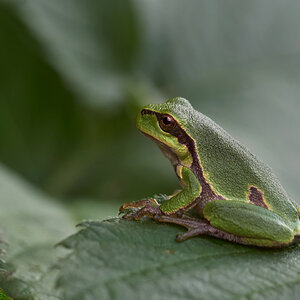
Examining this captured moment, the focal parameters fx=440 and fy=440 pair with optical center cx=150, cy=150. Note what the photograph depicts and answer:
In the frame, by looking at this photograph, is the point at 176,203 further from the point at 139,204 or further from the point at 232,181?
the point at 232,181

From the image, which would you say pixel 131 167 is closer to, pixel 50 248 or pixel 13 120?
pixel 13 120

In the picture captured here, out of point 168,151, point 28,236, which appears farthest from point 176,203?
point 28,236

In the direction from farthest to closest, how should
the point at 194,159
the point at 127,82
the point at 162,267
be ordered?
the point at 127,82 → the point at 194,159 → the point at 162,267

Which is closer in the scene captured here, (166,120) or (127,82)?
(166,120)

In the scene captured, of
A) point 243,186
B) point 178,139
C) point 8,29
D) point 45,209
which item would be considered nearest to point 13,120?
point 8,29

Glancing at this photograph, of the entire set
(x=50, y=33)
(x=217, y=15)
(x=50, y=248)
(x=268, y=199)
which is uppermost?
(x=217, y=15)

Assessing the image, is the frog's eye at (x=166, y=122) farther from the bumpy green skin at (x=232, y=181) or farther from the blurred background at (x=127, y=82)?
the blurred background at (x=127, y=82)

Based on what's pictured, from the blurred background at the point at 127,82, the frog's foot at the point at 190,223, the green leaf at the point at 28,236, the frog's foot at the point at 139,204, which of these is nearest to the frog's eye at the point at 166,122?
the frog's foot at the point at 139,204

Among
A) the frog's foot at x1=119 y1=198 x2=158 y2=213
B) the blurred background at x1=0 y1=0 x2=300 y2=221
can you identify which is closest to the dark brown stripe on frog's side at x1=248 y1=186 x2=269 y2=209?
the frog's foot at x1=119 y1=198 x2=158 y2=213

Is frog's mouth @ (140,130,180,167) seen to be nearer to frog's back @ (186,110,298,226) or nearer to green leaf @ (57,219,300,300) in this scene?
frog's back @ (186,110,298,226)
